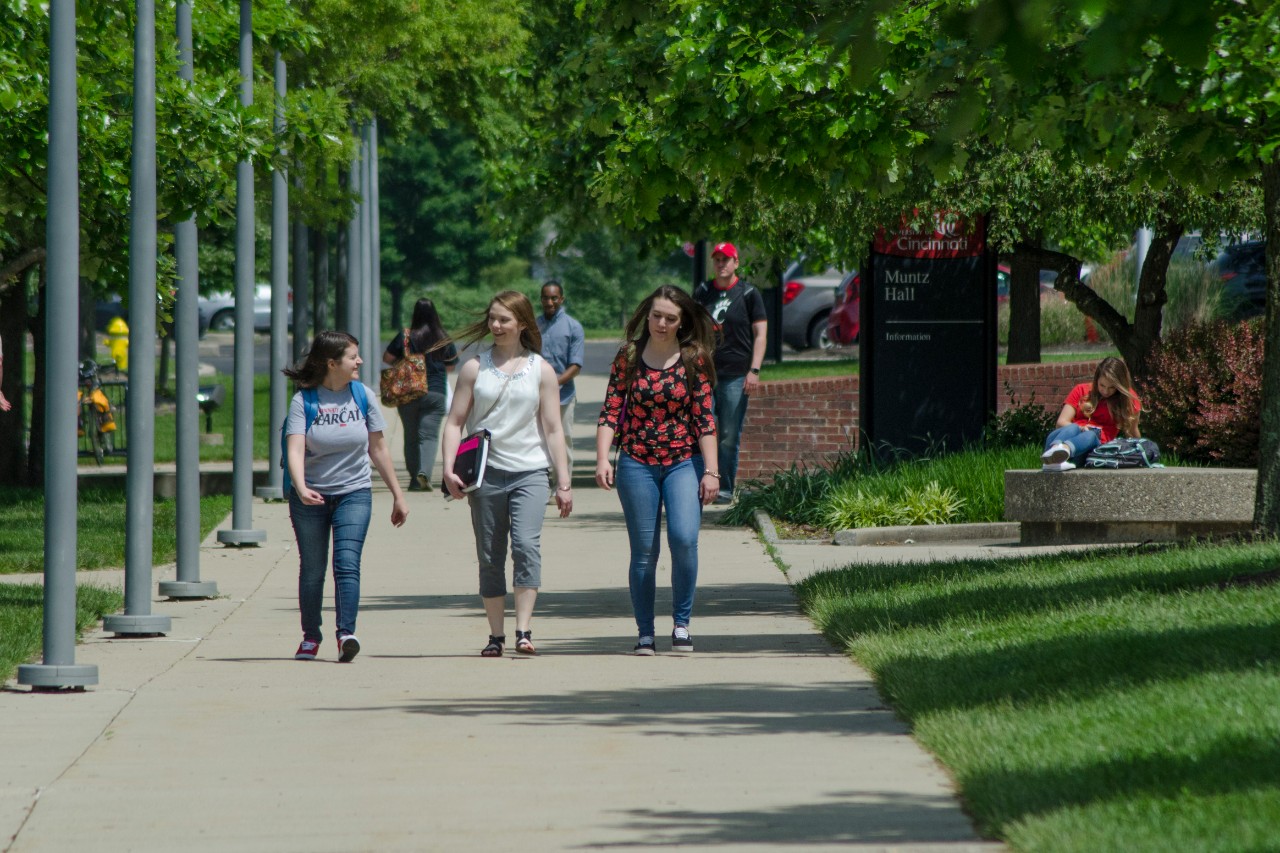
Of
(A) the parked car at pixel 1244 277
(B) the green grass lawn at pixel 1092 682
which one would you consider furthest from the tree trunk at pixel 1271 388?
(A) the parked car at pixel 1244 277

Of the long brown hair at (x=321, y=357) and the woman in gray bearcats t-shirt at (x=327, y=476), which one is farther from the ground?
the long brown hair at (x=321, y=357)

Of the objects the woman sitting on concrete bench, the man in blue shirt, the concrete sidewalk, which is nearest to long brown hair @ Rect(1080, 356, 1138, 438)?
the woman sitting on concrete bench

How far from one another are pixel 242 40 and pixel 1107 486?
20.4 ft

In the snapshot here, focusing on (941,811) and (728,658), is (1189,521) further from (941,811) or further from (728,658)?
(941,811)

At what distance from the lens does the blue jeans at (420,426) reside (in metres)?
17.7

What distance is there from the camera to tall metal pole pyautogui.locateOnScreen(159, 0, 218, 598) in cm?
1083

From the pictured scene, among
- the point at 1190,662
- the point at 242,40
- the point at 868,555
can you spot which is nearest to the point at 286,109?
the point at 242,40

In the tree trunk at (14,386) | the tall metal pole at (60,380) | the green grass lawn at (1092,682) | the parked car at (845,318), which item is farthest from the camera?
the parked car at (845,318)

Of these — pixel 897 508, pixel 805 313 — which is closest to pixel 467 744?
pixel 897 508

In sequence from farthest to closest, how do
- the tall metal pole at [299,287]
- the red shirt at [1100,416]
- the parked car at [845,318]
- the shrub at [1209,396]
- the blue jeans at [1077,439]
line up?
1. the parked car at [845,318]
2. the tall metal pole at [299,287]
3. the shrub at [1209,396]
4. the red shirt at [1100,416]
5. the blue jeans at [1077,439]

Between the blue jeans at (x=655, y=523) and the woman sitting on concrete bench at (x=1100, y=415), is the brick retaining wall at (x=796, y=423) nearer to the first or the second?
the woman sitting on concrete bench at (x=1100, y=415)

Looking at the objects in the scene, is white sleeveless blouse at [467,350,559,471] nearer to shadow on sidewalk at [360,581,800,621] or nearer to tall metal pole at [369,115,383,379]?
shadow on sidewalk at [360,581,800,621]

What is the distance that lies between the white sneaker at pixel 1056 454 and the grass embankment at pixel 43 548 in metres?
5.76

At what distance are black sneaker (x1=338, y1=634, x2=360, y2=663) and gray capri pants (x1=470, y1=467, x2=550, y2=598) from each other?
61cm
